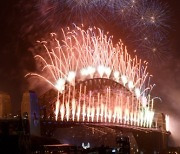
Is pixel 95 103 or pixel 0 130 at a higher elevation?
pixel 95 103

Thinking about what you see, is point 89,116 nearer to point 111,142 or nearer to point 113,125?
point 113,125

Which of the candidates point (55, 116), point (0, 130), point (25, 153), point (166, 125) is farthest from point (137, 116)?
point (25, 153)

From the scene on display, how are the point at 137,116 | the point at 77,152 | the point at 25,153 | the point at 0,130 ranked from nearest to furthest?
the point at 25,153
the point at 77,152
the point at 0,130
the point at 137,116

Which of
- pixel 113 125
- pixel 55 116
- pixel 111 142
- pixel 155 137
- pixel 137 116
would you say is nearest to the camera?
pixel 55 116

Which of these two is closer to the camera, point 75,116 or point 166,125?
point 75,116

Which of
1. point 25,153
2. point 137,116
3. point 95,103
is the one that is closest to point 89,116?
point 95,103

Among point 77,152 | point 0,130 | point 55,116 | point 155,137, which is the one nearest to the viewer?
point 77,152

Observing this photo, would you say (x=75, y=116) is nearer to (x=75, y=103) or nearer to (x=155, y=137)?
(x=75, y=103)

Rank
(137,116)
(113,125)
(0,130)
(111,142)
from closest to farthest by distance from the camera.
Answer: (0,130)
(113,125)
(111,142)
(137,116)

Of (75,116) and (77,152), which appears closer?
(77,152)
